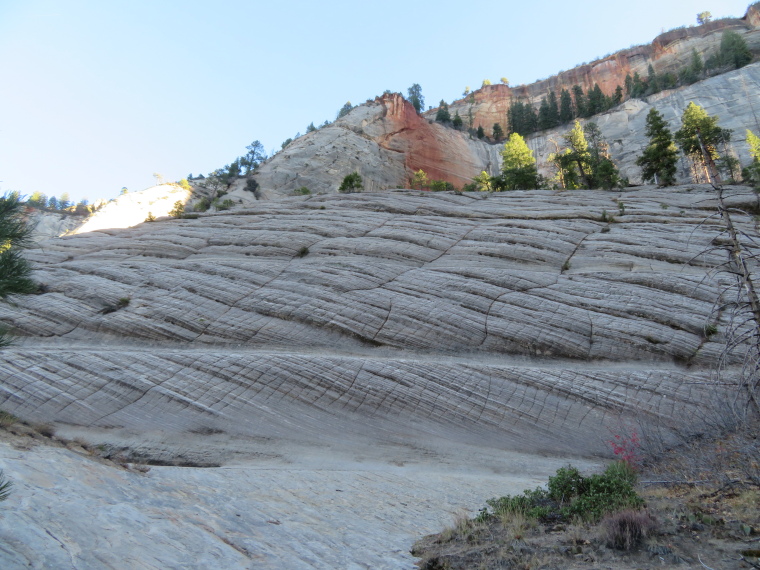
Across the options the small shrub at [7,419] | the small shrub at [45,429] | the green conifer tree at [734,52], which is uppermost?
the green conifer tree at [734,52]

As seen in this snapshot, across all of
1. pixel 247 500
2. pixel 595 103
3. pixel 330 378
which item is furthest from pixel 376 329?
pixel 595 103

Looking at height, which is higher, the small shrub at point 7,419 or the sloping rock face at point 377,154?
the sloping rock face at point 377,154

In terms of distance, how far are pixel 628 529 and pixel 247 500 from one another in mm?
7606

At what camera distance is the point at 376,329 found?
20.2 metres

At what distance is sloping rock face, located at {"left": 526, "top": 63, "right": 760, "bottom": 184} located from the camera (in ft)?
194

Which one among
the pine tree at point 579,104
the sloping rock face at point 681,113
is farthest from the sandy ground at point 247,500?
the pine tree at point 579,104

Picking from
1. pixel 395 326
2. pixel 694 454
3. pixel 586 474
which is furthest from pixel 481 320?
pixel 694 454

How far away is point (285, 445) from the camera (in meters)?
15.4

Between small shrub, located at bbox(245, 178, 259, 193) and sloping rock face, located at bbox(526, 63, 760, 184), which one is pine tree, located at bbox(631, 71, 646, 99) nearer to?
sloping rock face, located at bbox(526, 63, 760, 184)

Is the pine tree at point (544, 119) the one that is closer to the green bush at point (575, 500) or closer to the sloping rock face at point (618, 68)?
the sloping rock face at point (618, 68)

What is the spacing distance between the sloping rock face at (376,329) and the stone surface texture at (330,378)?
0.09 m

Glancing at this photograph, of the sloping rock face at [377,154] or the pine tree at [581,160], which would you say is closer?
the pine tree at [581,160]

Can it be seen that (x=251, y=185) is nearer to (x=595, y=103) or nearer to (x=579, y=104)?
(x=595, y=103)

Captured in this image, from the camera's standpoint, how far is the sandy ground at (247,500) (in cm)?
755
